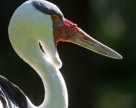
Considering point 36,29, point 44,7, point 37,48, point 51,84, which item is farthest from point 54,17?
point 51,84

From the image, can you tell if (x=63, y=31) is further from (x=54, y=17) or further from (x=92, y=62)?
(x=92, y=62)

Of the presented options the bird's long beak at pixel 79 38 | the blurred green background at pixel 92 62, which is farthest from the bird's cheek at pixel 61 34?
the blurred green background at pixel 92 62

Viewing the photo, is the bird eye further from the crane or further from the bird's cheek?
the bird's cheek

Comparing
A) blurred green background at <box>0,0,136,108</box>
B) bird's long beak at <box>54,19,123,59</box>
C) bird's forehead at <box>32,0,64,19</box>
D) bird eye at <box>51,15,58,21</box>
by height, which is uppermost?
bird's forehead at <box>32,0,64,19</box>

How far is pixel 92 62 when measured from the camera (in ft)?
49.4

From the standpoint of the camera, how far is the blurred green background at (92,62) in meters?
14.6

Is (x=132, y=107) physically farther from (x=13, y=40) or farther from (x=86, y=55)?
(x=13, y=40)

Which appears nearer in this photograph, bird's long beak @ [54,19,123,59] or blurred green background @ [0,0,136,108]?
bird's long beak @ [54,19,123,59]

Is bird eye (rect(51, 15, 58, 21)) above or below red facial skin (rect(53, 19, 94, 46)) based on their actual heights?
above

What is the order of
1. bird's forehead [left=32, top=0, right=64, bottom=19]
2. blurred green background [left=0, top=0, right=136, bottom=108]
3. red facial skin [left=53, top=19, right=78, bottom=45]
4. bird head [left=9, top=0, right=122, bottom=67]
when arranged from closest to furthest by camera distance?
bird head [left=9, top=0, right=122, bottom=67] < bird's forehead [left=32, top=0, right=64, bottom=19] < red facial skin [left=53, top=19, right=78, bottom=45] < blurred green background [left=0, top=0, right=136, bottom=108]

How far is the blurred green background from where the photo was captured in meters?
14.6

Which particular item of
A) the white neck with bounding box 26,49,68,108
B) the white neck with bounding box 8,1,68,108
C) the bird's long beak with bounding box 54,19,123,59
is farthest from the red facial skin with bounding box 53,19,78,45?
the white neck with bounding box 26,49,68,108

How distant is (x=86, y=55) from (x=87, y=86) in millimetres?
676

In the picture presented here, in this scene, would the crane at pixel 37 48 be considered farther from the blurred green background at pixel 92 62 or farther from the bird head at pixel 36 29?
the blurred green background at pixel 92 62
